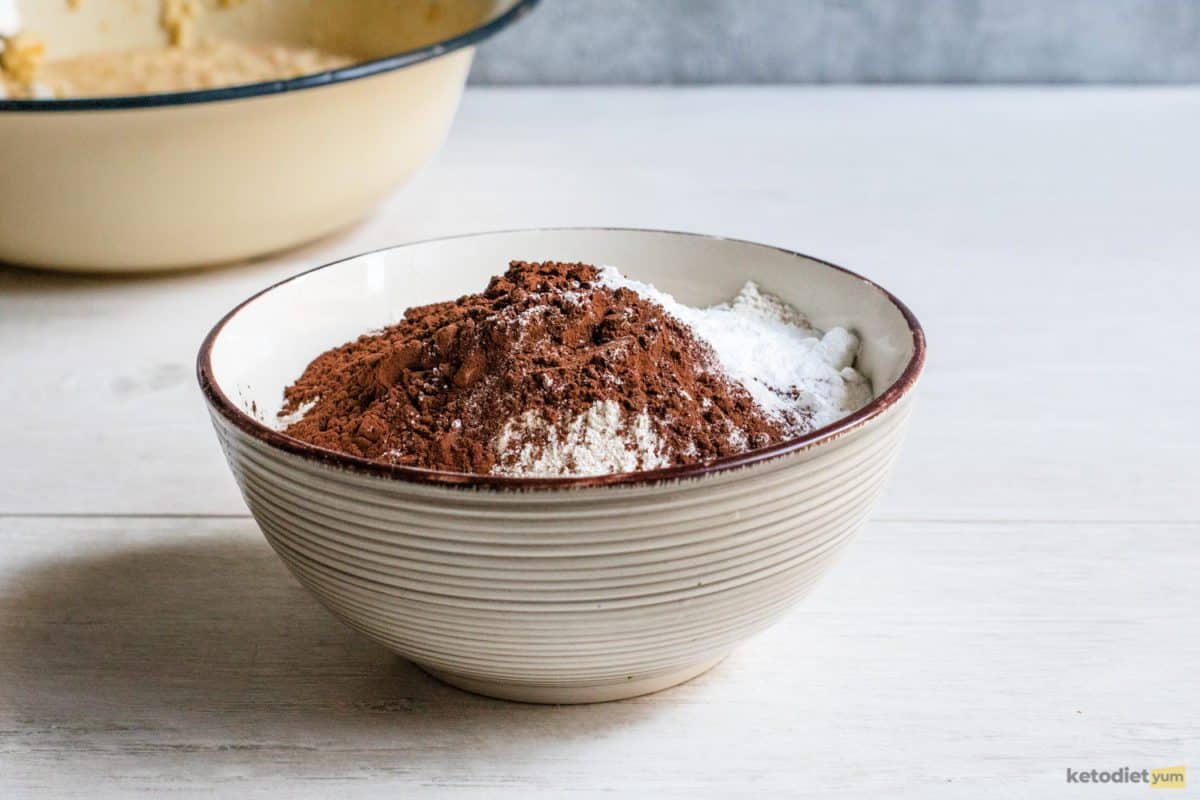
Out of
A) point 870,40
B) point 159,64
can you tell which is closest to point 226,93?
point 159,64

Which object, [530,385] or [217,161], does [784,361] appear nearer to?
[530,385]

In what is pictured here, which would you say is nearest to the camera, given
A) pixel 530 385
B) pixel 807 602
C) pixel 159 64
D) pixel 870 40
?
pixel 530 385

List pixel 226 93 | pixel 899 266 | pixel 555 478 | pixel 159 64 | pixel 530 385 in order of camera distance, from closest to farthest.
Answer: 1. pixel 555 478
2. pixel 530 385
3. pixel 226 93
4. pixel 899 266
5. pixel 159 64

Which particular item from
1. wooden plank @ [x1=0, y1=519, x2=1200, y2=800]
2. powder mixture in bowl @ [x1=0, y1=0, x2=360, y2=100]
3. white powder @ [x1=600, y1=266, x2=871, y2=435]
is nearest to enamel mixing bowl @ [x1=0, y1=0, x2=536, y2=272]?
Answer: powder mixture in bowl @ [x1=0, y1=0, x2=360, y2=100]

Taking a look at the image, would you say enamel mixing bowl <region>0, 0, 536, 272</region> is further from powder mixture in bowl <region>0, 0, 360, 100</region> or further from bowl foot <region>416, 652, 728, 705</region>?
bowl foot <region>416, 652, 728, 705</region>

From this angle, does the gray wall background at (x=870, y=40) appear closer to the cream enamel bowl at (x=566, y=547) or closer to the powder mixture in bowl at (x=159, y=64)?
the powder mixture in bowl at (x=159, y=64)

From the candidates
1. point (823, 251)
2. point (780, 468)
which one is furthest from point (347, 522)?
point (823, 251)

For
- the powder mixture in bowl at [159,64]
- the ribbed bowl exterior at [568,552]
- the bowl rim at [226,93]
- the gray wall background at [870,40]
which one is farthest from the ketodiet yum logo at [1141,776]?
the gray wall background at [870,40]
